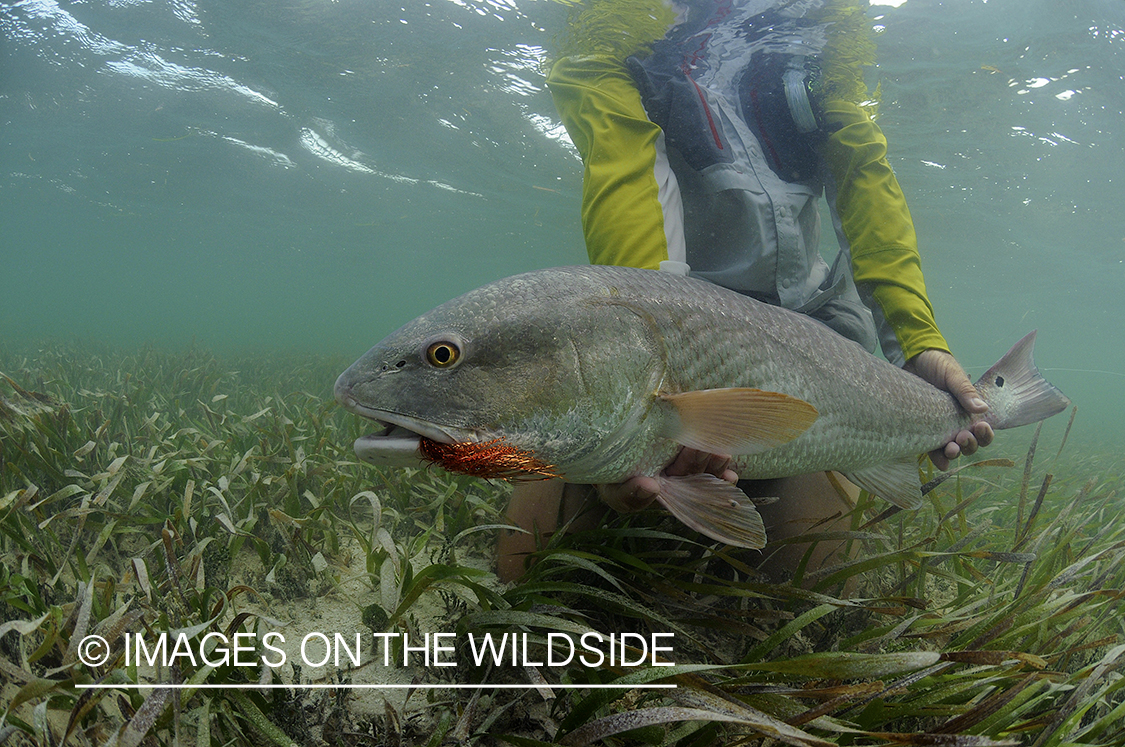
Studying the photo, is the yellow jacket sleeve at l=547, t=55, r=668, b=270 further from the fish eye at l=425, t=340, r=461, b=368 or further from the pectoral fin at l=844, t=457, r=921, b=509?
the fish eye at l=425, t=340, r=461, b=368

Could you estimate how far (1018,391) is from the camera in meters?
2.81

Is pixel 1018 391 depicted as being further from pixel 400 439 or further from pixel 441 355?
pixel 400 439

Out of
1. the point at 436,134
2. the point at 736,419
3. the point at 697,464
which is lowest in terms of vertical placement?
the point at 436,134

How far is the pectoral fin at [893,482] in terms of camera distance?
8.00ft

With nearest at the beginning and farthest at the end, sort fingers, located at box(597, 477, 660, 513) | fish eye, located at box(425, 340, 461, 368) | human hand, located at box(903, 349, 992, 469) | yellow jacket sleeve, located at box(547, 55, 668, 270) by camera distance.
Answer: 1. fish eye, located at box(425, 340, 461, 368)
2. fingers, located at box(597, 477, 660, 513)
3. human hand, located at box(903, 349, 992, 469)
4. yellow jacket sleeve, located at box(547, 55, 668, 270)

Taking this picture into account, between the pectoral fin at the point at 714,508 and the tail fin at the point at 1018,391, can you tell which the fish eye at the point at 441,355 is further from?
the tail fin at the point at 1018,391

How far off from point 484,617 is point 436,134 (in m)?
20.5

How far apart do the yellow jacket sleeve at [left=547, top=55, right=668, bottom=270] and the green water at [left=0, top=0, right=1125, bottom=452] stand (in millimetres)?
3568

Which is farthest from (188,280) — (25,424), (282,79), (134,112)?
(25,424)

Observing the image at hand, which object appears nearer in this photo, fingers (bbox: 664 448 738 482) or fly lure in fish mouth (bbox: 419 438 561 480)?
fly lure in fish mouth (bbox: 419 438 561 480)

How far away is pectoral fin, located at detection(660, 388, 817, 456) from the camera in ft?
5.36

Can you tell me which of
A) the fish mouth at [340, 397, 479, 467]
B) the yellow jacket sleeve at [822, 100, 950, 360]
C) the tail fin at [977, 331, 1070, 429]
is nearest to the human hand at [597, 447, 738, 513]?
the fish mouth at [340, 397, 479, 467]

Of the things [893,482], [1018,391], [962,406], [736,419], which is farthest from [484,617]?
[1018,391]

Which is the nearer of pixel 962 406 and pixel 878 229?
pixel 962 406
